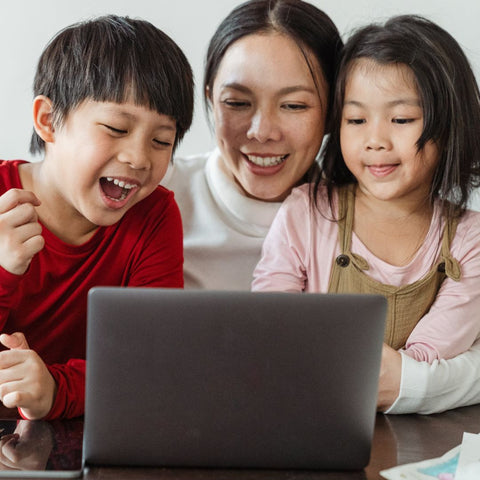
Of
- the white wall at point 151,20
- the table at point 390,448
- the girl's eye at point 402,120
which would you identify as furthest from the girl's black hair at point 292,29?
the table at point 390,448

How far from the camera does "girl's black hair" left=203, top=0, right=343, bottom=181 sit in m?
1.58

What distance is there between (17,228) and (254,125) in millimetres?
562

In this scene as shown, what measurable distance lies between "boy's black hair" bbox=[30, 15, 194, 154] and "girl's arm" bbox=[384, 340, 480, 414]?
0.58 meters

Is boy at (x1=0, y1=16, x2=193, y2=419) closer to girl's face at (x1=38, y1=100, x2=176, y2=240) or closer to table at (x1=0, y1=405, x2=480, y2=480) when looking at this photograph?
girl's face at (x1=38, y1=100, x2=176, y2=240)

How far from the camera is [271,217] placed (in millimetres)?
1696

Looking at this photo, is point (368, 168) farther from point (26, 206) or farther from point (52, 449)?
point (52, 449)

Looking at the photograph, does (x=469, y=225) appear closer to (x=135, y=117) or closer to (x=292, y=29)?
(x=292, y=29)

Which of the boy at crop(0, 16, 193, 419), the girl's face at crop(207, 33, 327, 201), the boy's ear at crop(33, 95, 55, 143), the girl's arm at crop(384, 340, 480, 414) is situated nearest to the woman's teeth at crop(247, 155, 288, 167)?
the girl's face at crop(207, 33, 327, 201)

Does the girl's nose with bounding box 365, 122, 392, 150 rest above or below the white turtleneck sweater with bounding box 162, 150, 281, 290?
above

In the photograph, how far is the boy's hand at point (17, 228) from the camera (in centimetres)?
124

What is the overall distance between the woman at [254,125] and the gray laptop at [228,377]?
0.64 meters

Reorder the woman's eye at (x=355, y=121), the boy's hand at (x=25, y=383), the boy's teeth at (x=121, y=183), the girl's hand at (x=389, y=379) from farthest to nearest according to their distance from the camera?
the woman's eye at (x=355, y=121) < the boy's teeth at (x=121, y=183) < the girl's hand at (x=389, y=379) < the boy's hand at (x=25, y=383)

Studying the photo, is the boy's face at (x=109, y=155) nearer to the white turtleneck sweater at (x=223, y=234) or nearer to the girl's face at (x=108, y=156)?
the girl's face at (x=108, y=156)

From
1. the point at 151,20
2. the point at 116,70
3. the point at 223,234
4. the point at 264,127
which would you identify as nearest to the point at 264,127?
the point at 264,127
